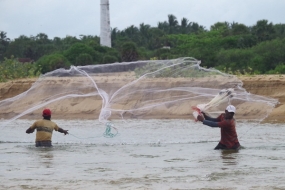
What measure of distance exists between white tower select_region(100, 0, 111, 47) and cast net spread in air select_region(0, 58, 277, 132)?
135ft

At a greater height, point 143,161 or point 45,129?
point 45,129

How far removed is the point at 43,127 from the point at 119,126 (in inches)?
138

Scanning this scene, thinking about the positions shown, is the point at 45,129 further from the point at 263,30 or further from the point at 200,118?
the point at 263,30

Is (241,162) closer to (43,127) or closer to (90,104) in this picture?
(43,127)

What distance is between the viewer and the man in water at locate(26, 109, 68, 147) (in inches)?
647

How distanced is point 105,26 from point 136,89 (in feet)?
142

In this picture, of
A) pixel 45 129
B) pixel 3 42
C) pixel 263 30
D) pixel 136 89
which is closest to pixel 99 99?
pixel 136 89

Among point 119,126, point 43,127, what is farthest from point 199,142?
point 43,127

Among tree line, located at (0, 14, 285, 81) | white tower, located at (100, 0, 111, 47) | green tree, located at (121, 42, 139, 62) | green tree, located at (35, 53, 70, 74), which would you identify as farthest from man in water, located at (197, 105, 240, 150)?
white tower, located at (100, 0, 111, 47)

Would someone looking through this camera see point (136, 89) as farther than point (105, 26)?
No

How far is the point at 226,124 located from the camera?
1523 cm

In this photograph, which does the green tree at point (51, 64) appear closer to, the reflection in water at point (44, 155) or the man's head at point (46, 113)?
the reflection in water at point (44, 155)

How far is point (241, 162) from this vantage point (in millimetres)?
14438

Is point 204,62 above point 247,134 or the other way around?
above
